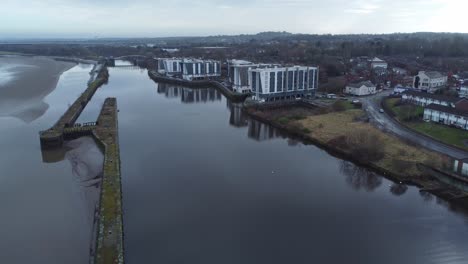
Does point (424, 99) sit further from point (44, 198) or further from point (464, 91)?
point (44, 198)

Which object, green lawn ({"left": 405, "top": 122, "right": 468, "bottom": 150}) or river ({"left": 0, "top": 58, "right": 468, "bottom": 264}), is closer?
river ({"left": 0, "top": 58, "right": 468, "bottom": 264})

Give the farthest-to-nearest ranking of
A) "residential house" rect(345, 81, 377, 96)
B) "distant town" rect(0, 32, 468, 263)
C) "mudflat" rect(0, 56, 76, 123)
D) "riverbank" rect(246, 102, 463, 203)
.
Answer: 1. "residential house" rect(345, 81, 377, 96)
2. "mudflat" rect(0, 56, 76, 123)
3. "riverbank" rect(246, 102, 463, 203)
4. "distant town" rect(0, 32, 468, 263)

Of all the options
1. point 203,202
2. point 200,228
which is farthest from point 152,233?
point 203,202

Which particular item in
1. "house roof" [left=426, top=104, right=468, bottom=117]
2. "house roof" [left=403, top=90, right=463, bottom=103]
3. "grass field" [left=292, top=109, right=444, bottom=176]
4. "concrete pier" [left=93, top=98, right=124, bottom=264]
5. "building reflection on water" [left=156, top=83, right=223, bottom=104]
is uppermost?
"house roof" [left=403, top=90, right=463, bottom=103]

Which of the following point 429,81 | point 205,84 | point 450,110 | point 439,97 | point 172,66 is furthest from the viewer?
point 172,66

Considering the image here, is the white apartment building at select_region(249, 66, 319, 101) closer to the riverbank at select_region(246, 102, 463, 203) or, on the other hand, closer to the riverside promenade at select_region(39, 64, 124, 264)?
the riverbank at select_region(246, 102, 463, 203)

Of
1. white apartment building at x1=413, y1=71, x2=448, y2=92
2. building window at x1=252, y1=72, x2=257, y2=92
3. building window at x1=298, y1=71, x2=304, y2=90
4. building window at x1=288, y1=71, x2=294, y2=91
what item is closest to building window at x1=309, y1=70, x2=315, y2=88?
building window at x1=298, y1=71, x2=304, y2=90

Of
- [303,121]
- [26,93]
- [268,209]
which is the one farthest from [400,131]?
[26,93]

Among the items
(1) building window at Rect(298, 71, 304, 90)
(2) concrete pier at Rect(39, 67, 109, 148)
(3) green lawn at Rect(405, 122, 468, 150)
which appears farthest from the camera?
(1) building window at Rect(298, 71, 304, 90)
